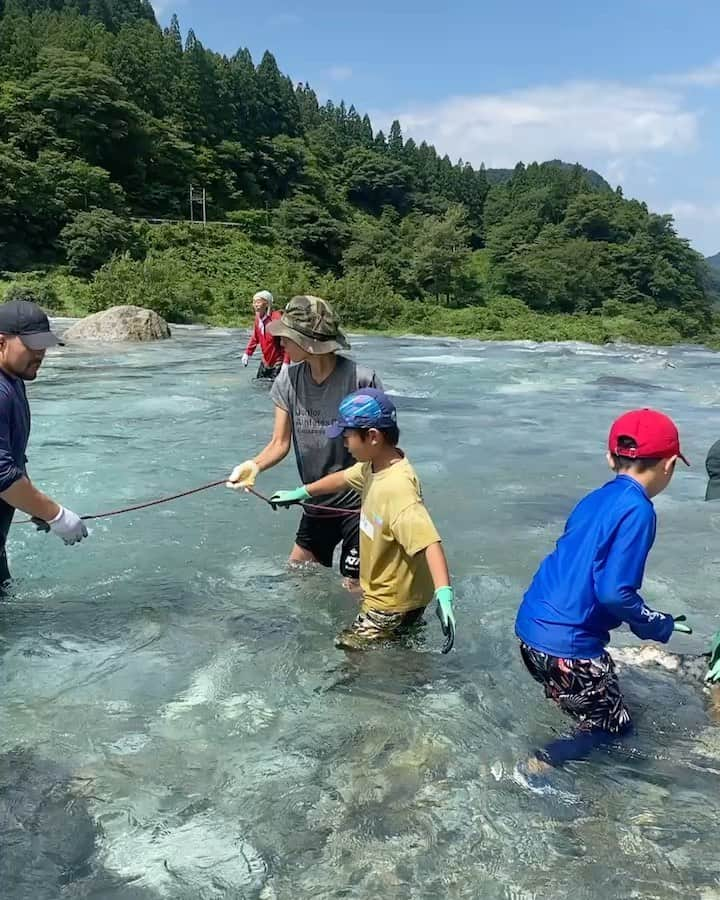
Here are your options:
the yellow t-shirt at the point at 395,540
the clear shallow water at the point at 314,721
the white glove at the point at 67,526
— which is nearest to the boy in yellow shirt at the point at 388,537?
the yellow t-shirt at the point at 395,540

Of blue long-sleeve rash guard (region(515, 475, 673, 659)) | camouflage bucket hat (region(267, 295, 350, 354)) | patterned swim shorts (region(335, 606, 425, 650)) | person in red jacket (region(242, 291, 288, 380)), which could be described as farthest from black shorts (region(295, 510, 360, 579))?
person in red jacket (region(242, 291, 288, 380))

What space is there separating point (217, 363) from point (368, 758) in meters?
15.6

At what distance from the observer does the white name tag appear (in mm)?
3554

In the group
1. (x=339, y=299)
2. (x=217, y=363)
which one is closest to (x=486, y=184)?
(x=339, y=299)

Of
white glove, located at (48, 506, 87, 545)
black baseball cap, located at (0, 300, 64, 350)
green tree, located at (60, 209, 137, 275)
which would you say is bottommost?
white glove, located at (48, 506, 87, 545)

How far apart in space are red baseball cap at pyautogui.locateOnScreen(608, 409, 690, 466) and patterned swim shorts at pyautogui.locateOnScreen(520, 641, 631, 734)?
0.79m

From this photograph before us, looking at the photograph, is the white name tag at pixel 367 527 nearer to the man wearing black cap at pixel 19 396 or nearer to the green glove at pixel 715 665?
the man wearing black cap at pixel 19 396

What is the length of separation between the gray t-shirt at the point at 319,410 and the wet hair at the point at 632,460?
169 centimetres

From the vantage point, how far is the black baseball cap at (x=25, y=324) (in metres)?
3.65

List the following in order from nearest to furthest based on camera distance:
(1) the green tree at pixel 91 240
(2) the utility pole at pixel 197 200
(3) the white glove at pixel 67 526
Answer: (3) the white glove at pixel 67 526 → (1) the green tree at pixel 91 240 → (2) the utility pole at pixel 197 200

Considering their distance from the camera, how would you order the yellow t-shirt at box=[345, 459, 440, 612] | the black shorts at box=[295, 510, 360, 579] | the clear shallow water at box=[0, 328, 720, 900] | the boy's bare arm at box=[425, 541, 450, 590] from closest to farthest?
the clear shallow water at box=[0, 328, 720, 900]
the boy's bare arm at box=[425, 541, 450, 590]
the yellow t-shirt at box=[345, 459, 440, 612]
the black shorts at box=[295, 510, 360, 579]

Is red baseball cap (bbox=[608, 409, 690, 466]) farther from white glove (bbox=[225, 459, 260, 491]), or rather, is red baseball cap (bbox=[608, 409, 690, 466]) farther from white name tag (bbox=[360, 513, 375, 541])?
white glove (bbox=[225, 459, 260, 491])

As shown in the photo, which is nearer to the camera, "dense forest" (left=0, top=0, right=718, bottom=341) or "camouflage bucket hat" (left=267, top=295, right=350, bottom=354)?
"camouflage bucket hat" (left=267, top=295, right=350, bottom=354)

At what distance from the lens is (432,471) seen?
8.68 m
